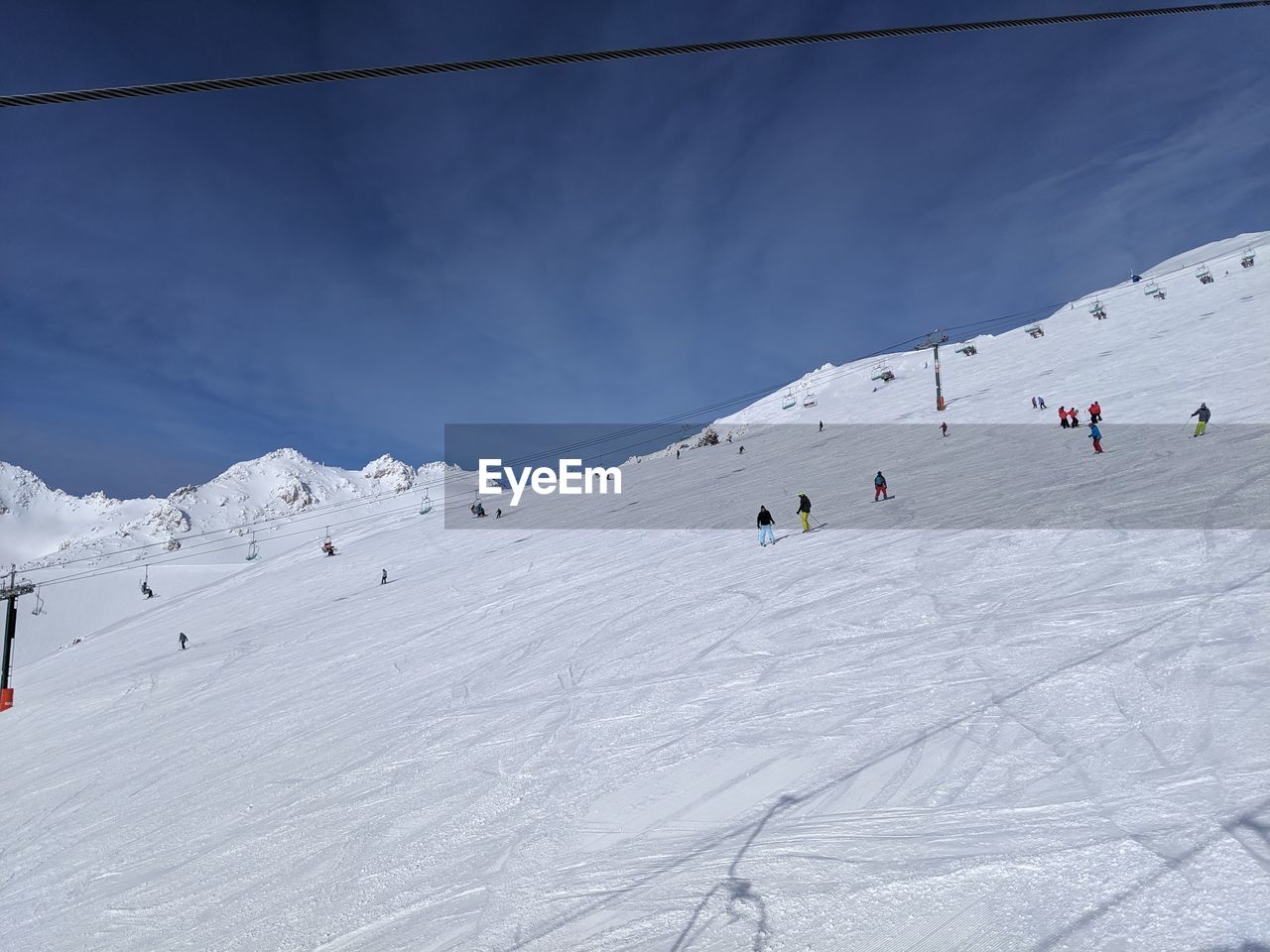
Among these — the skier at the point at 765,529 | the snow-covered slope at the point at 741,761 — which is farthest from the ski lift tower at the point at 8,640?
the skier at the point at 765,529

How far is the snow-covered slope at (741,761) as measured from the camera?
17.2ft

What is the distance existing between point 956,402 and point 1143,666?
41331 mm

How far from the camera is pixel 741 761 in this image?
7754 mm

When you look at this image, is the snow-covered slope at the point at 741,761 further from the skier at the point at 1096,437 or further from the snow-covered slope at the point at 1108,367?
the snow-covered slope at the point at 1108,367

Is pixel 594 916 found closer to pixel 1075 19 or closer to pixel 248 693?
pixel 1075 19

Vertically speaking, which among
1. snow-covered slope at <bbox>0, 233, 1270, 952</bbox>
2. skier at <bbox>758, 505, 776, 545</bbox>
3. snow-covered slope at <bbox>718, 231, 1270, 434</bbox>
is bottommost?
snow-covered slope at <bbox>0, 233, 1270, 952</bbox>

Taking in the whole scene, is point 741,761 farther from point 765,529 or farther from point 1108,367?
point 1108,367

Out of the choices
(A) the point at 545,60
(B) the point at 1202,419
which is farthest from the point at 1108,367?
(A) the point at 545,60

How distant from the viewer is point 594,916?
18.6ft

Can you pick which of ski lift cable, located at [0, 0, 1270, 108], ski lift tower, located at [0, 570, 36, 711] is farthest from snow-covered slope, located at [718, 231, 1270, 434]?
ski lift tower, located at [0, 570, 36, 711]

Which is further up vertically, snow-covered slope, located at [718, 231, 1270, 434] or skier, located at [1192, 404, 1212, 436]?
snow-covered slope, located at [718, 231, 1270, 434]

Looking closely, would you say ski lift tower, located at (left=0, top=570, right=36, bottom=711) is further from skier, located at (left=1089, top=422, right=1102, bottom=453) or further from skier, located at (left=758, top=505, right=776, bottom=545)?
skier, located at (left=1089, top=422, right=1102, bottom=453)

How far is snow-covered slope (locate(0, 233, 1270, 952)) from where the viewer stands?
5242 millimetres

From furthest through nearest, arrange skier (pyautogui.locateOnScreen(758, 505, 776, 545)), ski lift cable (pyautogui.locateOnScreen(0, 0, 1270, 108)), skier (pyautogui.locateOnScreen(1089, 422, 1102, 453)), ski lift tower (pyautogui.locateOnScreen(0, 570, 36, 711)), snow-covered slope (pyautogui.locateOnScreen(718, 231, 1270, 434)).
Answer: snow-covered slope (pyautogui.locateOnScreen(718, 231, 1270, 434)) → skier (pyautogui.locateOnScreen(1089, 422, 1102, 453)) → ski lift tower (pyautogui.locateOnScreen(0, 570, 36, 711)) → skier (pyautogui.locateOnScreen(758, 505, 776, 545)) → ski lift cable (pyautogui.locateOnScreen(0, 0, 1270, 108))
